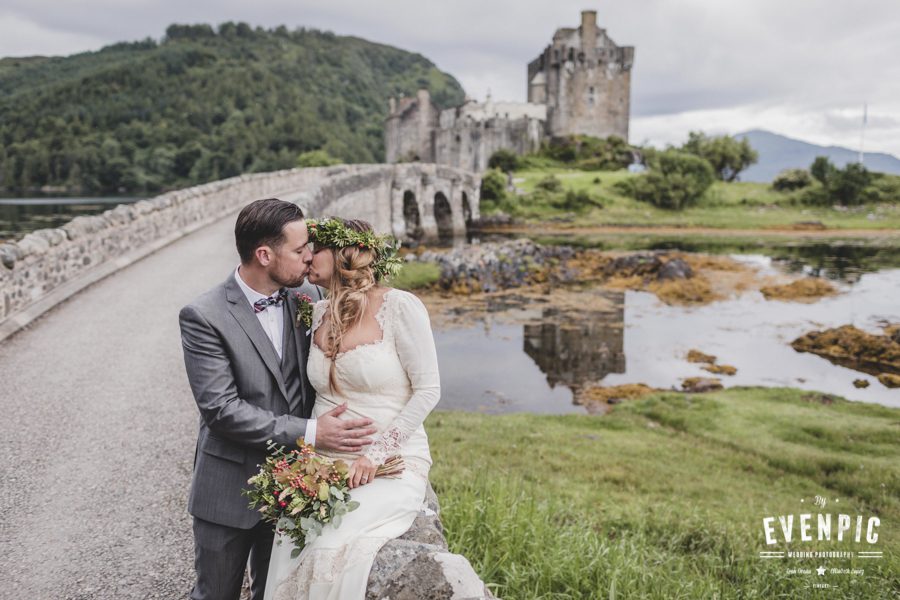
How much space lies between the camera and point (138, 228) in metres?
12.9

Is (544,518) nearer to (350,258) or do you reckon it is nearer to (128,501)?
(128,501)

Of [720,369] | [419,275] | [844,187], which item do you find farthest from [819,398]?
[844,187]

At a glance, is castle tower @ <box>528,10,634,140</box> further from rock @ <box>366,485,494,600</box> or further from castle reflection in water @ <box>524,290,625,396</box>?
rock @ <box>366,485,494,600</box>

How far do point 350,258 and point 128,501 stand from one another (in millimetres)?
2939

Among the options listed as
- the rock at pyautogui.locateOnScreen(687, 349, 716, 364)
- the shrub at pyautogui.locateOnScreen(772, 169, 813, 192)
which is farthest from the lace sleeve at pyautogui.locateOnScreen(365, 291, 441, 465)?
the shrub at pyautogui.locateOnScreen(772, 169, 813, 192)

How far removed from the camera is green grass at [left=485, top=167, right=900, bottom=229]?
149ft

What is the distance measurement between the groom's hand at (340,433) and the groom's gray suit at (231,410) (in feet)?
0.26

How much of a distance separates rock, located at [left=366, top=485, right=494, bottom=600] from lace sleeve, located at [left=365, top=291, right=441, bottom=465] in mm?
411

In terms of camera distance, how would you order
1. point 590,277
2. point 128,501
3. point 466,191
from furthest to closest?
point 466,191 → point 590,277 → point 128,501

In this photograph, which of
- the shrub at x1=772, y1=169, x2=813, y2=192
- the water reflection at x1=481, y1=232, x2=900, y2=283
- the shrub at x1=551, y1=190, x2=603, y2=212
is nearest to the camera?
the water reflection at x1=481, y1=232, x2=900, y2=283

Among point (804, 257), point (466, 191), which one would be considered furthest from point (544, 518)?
point (466, 191)

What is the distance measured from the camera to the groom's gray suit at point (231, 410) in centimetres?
271

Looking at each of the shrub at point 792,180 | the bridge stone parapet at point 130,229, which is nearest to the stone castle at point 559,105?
the shrub at point 792,180

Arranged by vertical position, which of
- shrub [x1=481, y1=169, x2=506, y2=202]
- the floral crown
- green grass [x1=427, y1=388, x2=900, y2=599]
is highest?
shrub [x1=481, y1=169, x2=506, y2=202]
